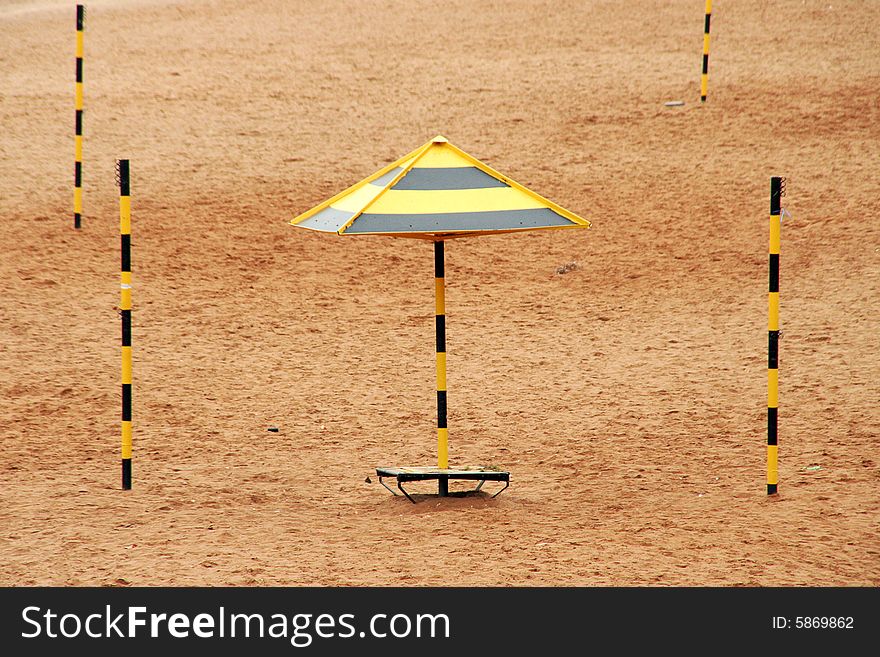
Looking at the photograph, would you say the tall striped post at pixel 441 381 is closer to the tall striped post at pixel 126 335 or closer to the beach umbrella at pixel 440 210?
the beach umbrella at pixel 440 210

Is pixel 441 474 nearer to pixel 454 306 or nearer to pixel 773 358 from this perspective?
pixel 773 358

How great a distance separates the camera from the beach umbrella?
22.4 feet

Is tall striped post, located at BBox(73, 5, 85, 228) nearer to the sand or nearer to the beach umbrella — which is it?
the sand

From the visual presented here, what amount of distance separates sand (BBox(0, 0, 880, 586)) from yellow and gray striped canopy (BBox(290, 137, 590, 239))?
177 cm

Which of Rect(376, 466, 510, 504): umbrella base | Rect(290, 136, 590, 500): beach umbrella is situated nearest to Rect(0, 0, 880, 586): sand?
Rect(376, 466, 510, 504): umbrella base

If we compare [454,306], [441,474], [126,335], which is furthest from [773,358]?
[454,306]

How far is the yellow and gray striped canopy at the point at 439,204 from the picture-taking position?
269 inches

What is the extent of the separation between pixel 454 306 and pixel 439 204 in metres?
5.61

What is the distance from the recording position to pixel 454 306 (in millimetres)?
12539

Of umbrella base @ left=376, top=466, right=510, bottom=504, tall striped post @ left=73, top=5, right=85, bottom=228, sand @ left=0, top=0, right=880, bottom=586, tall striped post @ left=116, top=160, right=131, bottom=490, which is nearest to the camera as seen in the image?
sand @ left=0, top=0, right=880, bottom=586

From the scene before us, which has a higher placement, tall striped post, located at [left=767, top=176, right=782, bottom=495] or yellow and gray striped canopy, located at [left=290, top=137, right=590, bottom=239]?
yellow and gray striped canopy, located at [left=290, top=137, right=590, bottom=239]

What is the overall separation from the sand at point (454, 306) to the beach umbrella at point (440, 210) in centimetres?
68

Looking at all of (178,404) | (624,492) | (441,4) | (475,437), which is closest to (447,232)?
(624,492)

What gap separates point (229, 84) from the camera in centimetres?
1839
